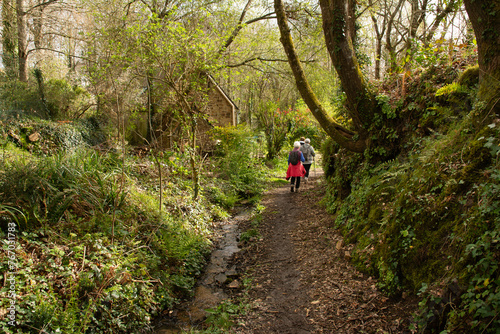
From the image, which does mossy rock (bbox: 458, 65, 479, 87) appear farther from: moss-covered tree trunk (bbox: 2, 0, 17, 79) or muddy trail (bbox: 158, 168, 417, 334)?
moss-covered tree trunk (bbox: 2, 0, 17, 79)

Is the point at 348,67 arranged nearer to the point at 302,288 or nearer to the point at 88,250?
the point at 302,288

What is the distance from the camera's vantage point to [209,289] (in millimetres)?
5008

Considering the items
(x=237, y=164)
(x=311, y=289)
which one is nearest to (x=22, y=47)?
(x=237, y=164)

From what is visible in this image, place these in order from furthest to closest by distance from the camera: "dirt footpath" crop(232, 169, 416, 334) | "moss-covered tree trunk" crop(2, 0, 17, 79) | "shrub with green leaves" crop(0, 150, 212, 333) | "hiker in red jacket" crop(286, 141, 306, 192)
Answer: "moss-covered tree trunk" crop(2, 0, 17, 79) < "hiker in red jacket" crop(286, 141, 306, 192) < "shrub with green leaves" crop(0, 150, 212, 333) < "dirt footpath" crop(232, 169, 416, 334)

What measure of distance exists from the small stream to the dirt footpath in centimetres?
35

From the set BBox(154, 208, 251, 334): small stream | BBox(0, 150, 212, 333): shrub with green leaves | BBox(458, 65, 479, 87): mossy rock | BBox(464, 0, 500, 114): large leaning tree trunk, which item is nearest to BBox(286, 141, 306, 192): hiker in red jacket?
BBox(154, 208, 251, 334): small stream

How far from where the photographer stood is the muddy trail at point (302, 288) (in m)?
3.27

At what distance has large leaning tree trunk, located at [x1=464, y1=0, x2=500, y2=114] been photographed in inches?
136

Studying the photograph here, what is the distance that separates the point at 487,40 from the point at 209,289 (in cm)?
546

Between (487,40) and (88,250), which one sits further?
(88,250)

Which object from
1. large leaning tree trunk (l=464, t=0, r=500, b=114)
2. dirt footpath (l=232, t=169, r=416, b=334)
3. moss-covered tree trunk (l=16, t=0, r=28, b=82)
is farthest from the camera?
moss-covered tree trunk (l=16, t=0, r=28, b=82)

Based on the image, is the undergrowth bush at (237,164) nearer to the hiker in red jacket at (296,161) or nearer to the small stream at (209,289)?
the hiker in red jacket at (296,161)

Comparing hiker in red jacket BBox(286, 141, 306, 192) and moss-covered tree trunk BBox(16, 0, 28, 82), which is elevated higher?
moss-covered tree trunk BBox(16, 0, 28, 82)

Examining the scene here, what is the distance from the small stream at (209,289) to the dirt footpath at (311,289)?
1.15 ft
